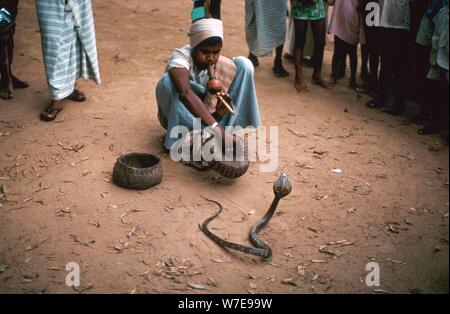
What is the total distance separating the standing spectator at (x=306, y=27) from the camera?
5.64 meters

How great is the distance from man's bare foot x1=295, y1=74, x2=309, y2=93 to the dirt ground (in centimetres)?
13

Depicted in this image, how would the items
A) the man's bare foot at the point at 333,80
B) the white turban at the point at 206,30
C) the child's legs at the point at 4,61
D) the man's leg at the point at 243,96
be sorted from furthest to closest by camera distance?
the man's bare foot at the point at 333,80 < the child's legs at the point at 4,61 < the man's leg at the point at 243,96 < the white turban at the point at 206,30

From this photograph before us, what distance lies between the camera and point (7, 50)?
5082 mm

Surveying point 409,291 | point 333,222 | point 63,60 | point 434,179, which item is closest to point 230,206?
point 333,222

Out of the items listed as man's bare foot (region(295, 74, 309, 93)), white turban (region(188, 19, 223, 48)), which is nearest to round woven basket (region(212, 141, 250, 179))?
white turban (region(188, 19, 223, 48))

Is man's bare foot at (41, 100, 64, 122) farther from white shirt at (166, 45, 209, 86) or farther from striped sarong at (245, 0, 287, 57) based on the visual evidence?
striped sarong at (245, 0, 287, 57)

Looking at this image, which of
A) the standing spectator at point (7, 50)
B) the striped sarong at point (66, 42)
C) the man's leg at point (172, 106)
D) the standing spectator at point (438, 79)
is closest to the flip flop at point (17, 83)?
the standing spectator at point (7, 50)

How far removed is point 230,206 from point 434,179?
178cm

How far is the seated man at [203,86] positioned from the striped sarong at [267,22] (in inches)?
77.8

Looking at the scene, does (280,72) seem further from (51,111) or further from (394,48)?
(51,111)

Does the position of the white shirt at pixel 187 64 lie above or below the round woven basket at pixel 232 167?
above

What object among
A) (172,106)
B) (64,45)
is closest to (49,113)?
(64,45)

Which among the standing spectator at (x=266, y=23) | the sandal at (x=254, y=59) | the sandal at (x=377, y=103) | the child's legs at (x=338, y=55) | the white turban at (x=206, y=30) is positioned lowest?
the sandal at (x=377, y=103)

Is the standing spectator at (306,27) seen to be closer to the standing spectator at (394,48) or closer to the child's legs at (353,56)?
the child's legs at (353,56)
